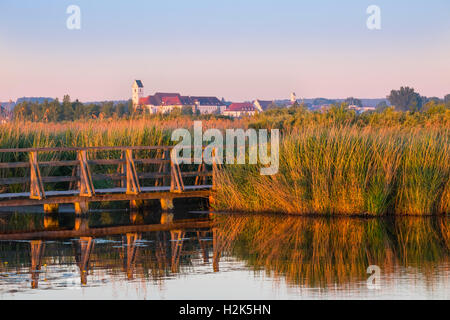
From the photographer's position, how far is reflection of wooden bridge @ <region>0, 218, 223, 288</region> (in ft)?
42.5

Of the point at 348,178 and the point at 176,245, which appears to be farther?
the point at 348,178

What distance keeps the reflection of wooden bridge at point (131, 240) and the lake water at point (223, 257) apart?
0.02 meters

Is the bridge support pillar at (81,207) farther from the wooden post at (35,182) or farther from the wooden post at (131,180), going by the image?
the wooden post at (131,180)

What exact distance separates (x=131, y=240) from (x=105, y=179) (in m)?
5.82

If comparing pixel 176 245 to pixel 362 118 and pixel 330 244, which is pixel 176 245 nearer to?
pixel 330 244

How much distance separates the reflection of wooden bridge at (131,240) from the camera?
13.0m

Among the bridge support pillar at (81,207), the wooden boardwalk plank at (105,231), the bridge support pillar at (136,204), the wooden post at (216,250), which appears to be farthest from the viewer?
the bridge support pillar at (136,204)

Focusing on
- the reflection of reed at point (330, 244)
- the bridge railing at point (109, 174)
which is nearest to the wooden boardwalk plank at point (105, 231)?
the reflection of reed at point (330, 244)

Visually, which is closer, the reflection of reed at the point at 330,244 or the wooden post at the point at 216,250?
the reflection of reed at the point at 330,244

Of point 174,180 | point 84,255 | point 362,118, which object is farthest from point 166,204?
point 362,118

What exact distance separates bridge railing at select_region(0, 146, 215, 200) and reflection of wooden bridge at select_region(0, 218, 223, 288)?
1129 mm

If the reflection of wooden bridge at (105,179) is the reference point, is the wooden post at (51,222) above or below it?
below

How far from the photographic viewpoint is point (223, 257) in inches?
539

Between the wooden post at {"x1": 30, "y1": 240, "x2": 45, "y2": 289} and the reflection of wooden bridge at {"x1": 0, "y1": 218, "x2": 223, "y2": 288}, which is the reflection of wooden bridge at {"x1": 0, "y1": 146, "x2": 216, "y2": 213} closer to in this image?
the reflection of wooden bridge at {"x1": 0, "y1": 218, "x2": 223, "y2": 288}
